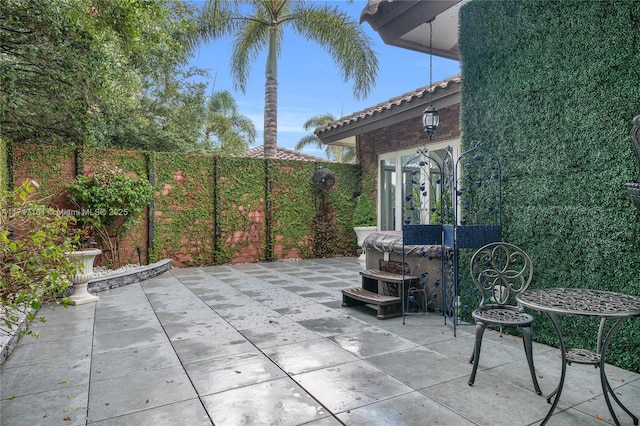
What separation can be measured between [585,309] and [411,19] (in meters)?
3.57

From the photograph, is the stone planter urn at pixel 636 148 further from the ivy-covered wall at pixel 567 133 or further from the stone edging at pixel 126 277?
the stone edging at pixel 126 277

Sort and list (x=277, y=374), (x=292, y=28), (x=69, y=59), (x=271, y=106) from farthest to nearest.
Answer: (x=271, y=106) → (x=292, y=28) → (x=69, y=59) → (x=277, y=374)

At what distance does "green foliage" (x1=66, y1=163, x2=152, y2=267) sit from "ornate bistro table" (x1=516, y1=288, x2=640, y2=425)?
21.2 feet

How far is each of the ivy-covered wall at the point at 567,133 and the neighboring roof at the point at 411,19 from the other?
1.60 ft

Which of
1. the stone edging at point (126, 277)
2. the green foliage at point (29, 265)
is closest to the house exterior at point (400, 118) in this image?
the green foliage at point (29, 265)

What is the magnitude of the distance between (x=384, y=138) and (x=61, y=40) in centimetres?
646

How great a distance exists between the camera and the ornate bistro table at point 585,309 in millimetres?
2004

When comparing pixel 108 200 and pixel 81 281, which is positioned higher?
pixel 108 200

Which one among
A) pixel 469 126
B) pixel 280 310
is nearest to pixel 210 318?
pixel 280 310

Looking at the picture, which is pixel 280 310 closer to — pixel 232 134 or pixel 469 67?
pixel 469 67

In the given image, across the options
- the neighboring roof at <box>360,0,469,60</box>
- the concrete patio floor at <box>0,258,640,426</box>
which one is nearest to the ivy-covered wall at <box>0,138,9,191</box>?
the concrete patio floor at <box>0,258,640,426</box>

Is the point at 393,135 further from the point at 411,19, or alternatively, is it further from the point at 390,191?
the point at 411,19

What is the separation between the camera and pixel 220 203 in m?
8.54

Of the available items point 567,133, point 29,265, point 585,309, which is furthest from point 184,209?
point 585,309
